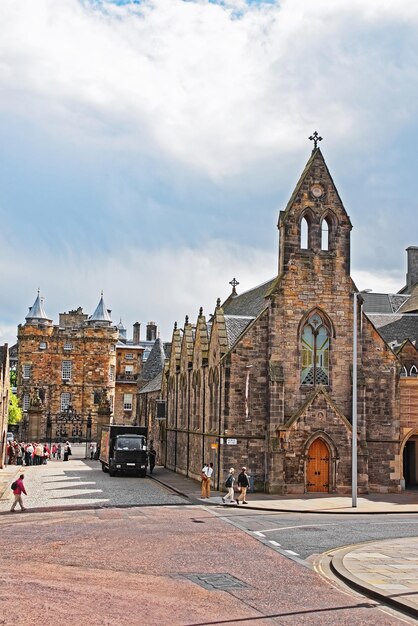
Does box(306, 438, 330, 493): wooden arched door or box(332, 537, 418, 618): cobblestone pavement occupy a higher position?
box(306, 438, 330, 493): wooden arched door

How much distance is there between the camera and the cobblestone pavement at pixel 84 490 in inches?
1147

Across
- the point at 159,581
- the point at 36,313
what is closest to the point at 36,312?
the point at 36,313

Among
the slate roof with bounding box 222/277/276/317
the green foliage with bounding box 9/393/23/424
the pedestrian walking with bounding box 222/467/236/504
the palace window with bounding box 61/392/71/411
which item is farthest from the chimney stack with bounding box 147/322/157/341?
the pedestrian walking with bounding box 222/467/236/504

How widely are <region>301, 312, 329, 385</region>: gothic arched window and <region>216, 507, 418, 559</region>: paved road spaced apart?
9276 millimetres

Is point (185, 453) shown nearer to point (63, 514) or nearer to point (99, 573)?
point (63, 514)

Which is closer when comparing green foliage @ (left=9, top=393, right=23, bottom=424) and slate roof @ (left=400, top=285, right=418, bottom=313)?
slate roof @ (left=400, top=285, right=418, bottom=313)

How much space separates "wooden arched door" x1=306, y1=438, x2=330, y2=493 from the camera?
34156 millimetres

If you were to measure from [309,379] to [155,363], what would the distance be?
1494 inches

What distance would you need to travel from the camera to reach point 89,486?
35844 millimetres

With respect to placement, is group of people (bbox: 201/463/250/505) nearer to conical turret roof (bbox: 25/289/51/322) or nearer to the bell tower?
the bell tower

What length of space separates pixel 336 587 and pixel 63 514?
13.1 meters

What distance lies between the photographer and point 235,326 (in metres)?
37.7

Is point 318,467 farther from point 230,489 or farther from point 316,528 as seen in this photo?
point 316,528


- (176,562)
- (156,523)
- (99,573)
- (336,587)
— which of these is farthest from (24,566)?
(156,523)
